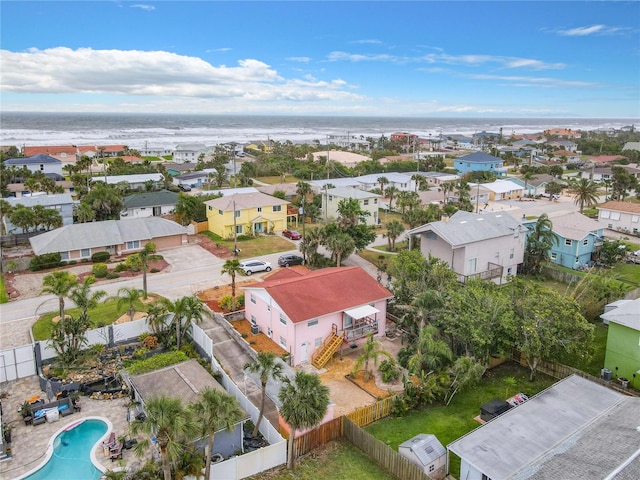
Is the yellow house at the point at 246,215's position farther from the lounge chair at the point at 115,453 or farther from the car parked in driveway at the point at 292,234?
the lounge chair at the point at 115,453

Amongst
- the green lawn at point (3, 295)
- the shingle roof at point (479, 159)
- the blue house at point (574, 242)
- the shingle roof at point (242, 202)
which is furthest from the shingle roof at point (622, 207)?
the green lawn at point (3, 295)

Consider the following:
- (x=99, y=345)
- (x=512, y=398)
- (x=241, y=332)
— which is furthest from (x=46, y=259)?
(x=512, y=398)

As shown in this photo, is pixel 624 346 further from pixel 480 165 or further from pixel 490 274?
pixel 480 165

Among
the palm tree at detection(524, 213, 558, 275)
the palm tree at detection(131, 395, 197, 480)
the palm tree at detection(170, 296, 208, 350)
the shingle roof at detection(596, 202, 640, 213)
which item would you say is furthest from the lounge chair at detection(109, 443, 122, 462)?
the shingle roof at detection(596, 202, 640, 213)

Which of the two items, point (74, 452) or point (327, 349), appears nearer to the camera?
point (74, 452)

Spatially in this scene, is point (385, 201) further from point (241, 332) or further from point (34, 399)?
point (34, 399)

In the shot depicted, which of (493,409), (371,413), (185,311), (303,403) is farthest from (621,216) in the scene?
(303,403)
